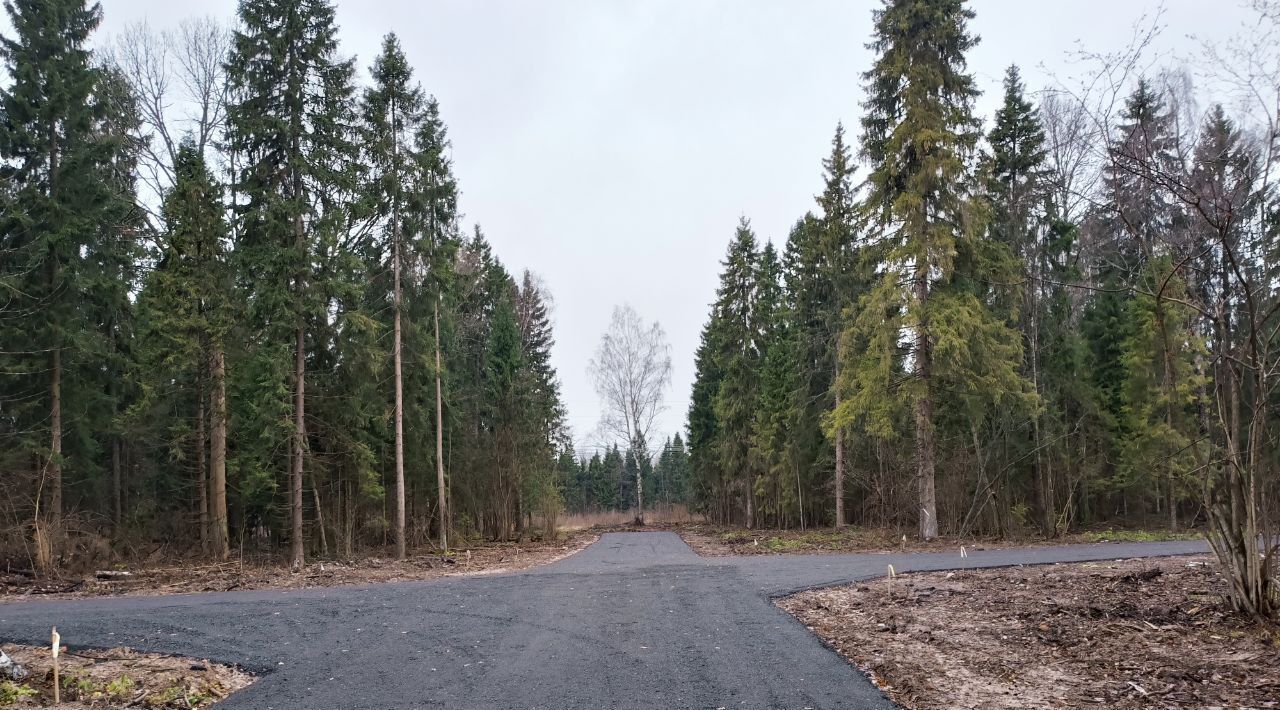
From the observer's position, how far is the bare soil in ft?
18.2

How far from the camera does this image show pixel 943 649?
661 cm

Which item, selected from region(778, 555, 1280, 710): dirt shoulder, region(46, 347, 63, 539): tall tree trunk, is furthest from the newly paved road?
region(46, 347, 63, 539): tall tree trunk

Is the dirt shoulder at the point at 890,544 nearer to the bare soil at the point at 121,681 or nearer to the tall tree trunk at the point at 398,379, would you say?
the tall tree trunk at the point at 398,379

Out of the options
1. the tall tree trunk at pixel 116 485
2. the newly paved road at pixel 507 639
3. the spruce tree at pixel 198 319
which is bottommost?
the newly paved road at pixel 507 639

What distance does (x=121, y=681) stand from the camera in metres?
5.99

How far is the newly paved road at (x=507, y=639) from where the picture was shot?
17.9ft

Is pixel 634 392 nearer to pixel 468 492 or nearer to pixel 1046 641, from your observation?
pixel 468 492

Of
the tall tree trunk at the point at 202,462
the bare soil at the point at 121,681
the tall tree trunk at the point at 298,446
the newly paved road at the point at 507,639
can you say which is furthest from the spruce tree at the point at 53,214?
the bare soil at the point at 121,681

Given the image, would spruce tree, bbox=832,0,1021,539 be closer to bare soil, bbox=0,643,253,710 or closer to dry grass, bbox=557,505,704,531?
bare soil, bbox=0,643,253,710

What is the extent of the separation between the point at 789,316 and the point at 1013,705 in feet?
90.2

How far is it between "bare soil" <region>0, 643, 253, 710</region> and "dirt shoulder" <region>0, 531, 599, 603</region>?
19.6ft

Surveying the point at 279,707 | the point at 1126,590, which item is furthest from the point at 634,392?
the point at 279,707

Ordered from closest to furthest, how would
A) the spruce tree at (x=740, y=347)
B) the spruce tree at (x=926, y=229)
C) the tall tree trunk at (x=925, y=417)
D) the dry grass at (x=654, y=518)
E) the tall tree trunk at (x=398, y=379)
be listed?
1. the spruce tree at (x=926, y=229)
2. the tall tree trunk at (x=925, y=417)
3. the tall tree trunk at (x=398, y=379)
4. the spruce tree at (x=740, y=347)
5. the dry grass at (x=654, y=518)

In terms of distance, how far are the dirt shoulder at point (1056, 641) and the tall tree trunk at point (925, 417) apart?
8.26 m
